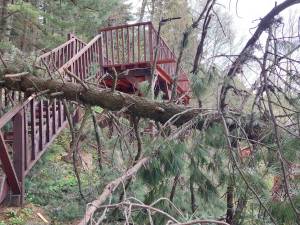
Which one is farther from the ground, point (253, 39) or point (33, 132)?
point (253, 39)

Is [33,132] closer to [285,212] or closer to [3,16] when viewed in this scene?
[285,212]

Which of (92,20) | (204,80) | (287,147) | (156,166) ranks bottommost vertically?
(156,166)

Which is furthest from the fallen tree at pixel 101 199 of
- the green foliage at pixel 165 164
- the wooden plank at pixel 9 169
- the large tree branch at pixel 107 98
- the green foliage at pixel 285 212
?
the wooden plank at pixel 9 169

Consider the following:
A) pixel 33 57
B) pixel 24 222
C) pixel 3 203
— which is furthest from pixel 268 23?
pixel 3 203

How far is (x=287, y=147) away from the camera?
2.46m

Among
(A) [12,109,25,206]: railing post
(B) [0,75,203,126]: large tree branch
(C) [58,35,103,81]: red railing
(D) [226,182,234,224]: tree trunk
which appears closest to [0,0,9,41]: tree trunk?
(C) [58,35,103,81]: red railing

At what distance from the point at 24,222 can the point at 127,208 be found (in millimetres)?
4233

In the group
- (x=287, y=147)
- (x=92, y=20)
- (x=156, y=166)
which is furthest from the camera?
(x=92, y=20)

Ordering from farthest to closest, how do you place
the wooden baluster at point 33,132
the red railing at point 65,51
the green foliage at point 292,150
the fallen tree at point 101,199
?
the red railing at point 65,51, the wooden baluster at point 33,132, the green foliage at point 292,150, the fallen tree at point 101,199

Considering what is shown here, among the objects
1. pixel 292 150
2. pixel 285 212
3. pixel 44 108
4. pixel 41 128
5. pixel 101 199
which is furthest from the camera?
pixel 44 108

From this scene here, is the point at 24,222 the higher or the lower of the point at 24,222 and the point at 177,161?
the lower

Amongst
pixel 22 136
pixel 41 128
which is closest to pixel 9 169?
pixel 22 136

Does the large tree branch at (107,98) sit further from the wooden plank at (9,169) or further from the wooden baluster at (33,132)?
the wooden baluster at (33,132)

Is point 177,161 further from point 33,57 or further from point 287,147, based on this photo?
point 33,57
